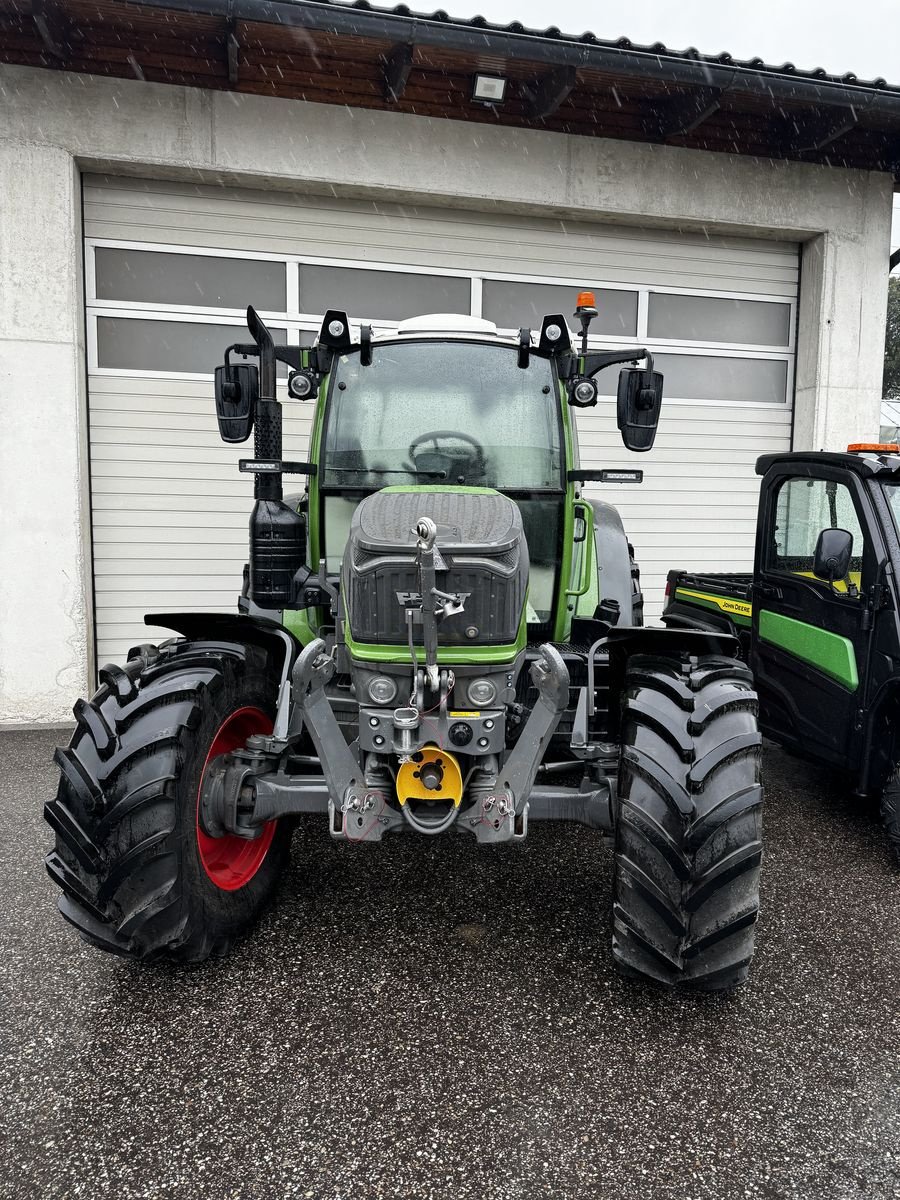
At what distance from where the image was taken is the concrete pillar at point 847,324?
22.7 ft

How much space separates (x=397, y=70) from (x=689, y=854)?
5.29m

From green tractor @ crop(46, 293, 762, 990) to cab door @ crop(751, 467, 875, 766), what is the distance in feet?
3.32

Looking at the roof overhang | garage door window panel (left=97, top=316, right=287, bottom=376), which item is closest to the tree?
the roof overhang

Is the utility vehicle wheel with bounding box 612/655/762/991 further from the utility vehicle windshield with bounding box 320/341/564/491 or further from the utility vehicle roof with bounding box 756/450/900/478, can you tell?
the utility vehicle roof with bounding box 756/450/900/478

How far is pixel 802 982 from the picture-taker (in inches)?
104

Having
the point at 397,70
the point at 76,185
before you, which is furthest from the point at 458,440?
the point at 76,185

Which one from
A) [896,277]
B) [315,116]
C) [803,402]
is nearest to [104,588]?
[315,116]

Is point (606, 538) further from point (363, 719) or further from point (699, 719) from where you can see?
point (363, 719)

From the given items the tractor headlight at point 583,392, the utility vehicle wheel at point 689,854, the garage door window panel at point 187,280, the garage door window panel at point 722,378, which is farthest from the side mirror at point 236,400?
the garage door window panel at point 722,378

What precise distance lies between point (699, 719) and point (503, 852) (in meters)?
1.39

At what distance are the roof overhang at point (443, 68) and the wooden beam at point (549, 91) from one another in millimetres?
11

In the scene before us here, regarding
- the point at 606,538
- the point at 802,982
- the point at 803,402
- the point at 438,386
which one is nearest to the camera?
the point at 802,982

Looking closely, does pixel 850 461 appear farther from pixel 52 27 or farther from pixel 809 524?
pixel 52 27

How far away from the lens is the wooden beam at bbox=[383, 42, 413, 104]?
5293mm
